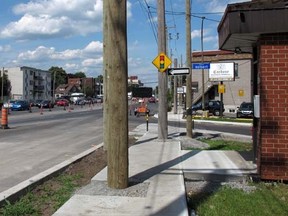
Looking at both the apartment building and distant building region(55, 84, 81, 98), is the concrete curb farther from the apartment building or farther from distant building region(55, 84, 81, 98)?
distant building region(55, 84, 81, 98)

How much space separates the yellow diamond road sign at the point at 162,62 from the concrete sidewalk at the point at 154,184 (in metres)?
4.18

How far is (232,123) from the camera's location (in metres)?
32.5

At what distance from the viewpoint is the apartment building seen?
147 meters

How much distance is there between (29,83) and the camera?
512 ft

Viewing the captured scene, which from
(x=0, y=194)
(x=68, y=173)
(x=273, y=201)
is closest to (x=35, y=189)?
(x=0, y=194)

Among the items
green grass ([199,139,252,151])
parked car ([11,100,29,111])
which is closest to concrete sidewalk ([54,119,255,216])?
green grass ([199,139,252,151])

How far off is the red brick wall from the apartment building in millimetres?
130118

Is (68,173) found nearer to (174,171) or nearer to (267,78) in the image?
(174,171)

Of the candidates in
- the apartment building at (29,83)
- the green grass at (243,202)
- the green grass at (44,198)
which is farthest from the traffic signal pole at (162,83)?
the apartment building at (29,83)

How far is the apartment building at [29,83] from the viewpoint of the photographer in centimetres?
14725

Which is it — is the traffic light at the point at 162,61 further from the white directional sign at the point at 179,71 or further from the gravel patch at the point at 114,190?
the gravel patch at the point at 114,190

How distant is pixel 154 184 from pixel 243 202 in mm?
1662

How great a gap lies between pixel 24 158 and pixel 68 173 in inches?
119

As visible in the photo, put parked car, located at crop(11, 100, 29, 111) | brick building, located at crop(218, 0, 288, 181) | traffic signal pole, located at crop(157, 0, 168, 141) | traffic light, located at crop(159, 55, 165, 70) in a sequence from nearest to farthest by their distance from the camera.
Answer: brick building, located at crop(218, 0, 288, 181) < traffic light, located at crop(159, 55, 165, 70) < traffic signal pole, located at crop(157, 0, 168, 141) < parked car, located at crop(11, 100, 29, 111)
